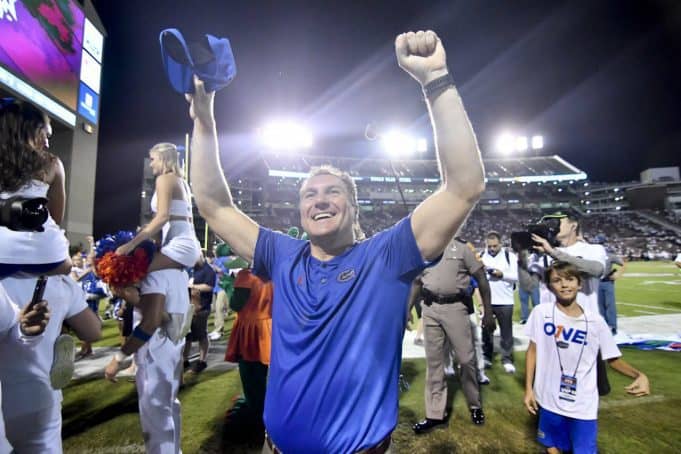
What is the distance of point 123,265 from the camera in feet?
8.23

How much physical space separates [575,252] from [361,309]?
4005mm

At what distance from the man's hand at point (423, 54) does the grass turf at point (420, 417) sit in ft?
11.3

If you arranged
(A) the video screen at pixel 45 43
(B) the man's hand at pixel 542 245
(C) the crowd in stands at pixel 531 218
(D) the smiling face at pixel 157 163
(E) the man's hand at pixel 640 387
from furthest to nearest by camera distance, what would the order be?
(C) the crowd in stands at pixel 531 218, (A) the video screen at pixel 45 43, (B) the man's hand at pixel 542 245, (D) the smiling face at pixel 157 163, (E) the man's hand at pixel 640 387

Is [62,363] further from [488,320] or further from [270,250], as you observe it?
[488,320]

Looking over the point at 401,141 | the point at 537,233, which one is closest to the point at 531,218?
the point at 401,141

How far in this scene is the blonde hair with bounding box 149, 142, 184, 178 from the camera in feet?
9.62

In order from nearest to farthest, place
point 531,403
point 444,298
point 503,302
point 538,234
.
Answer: point 531,403
point 538,234
point 444,298
point 503,302

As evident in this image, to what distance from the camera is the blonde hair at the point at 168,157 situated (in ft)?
9.62

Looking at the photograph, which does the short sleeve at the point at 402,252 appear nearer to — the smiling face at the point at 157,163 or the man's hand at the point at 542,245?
the smiling face at the point at 157,163

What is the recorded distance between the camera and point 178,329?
9.00ft

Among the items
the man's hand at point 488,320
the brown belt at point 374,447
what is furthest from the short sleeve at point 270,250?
the man's hand at point 488,320

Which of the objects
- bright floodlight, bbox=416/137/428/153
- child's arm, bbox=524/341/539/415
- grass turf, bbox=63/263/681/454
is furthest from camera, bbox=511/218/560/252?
bright floodlight, bbox=416/137/428/153

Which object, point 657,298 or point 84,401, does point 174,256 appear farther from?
point 657,298

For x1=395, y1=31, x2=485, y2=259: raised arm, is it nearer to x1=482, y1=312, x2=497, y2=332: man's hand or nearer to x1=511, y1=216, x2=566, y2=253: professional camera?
x1=511, y1=216, x2=566, y2=253: professional camera
